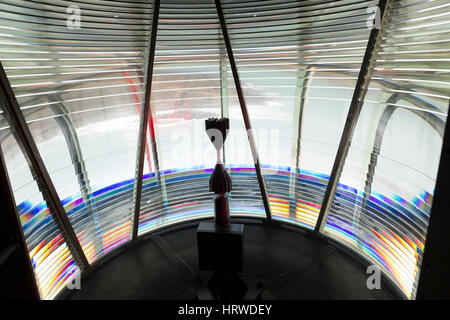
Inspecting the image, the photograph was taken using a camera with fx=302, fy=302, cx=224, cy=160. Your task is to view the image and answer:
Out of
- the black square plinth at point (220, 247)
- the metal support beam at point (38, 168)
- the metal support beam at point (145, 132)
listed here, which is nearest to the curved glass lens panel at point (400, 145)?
the black square plinth at point (220, 247)

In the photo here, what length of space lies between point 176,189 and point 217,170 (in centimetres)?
177

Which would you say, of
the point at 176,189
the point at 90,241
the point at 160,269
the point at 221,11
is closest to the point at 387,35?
the point at 221,11

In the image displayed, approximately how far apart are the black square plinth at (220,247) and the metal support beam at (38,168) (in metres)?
1.51

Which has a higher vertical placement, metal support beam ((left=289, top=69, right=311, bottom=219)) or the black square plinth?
metal support beam ((left=289, top=69, right=311, bottom=219))

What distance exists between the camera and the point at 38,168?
282cm

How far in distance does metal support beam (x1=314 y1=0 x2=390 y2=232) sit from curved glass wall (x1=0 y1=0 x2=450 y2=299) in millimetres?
70

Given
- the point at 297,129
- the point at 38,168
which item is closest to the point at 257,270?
the point at 297,129

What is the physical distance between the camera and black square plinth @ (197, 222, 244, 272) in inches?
111

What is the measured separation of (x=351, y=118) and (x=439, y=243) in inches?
114

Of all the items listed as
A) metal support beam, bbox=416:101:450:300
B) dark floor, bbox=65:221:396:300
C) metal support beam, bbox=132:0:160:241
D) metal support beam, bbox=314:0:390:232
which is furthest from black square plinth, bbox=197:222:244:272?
metal support beam, bbox=416:101:450:300

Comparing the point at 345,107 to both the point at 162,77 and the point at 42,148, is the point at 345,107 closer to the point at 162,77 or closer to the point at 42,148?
the point at 162,77

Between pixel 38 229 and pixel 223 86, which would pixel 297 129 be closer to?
pixel 223 86

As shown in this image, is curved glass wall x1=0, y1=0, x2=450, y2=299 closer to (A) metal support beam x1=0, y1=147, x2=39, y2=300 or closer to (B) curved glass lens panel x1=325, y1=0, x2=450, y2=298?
(B) curved glass lens panel x1=325, y1=0, x2=450, y2=298

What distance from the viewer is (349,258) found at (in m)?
3.82
